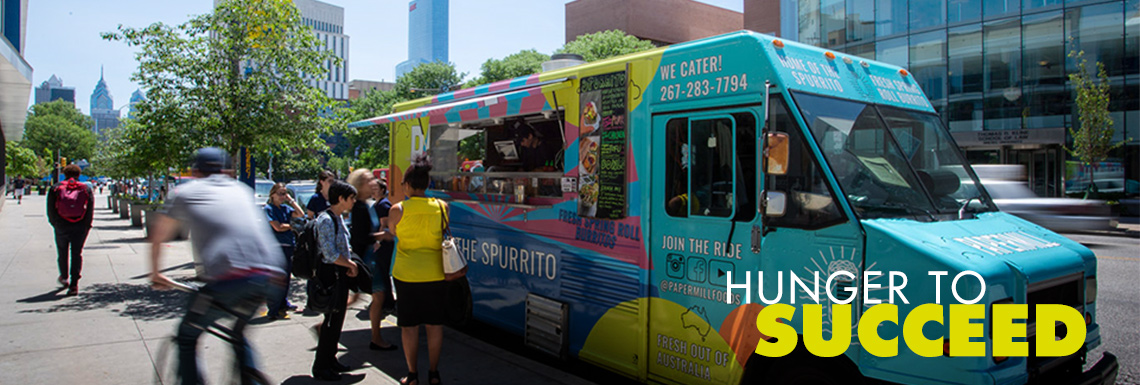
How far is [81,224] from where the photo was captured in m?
8.50

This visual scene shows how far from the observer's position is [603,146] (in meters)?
5.12

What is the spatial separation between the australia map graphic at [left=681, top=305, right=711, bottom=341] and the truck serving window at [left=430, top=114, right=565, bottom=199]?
2.28 metres

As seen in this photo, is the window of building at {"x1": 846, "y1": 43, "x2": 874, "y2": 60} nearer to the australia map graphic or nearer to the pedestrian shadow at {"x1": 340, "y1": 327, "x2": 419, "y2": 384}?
the pedestrian shadow at {"x1": 340, "y1": 327, "x2": 419, "y2": 384}

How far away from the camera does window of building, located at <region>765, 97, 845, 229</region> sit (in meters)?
3.73

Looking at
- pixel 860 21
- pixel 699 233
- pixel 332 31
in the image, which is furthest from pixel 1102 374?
pixel 332 31

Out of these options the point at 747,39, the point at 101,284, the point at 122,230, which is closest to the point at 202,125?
the point at 101,284

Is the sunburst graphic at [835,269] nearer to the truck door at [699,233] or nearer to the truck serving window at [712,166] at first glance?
the truck door at [699,233]

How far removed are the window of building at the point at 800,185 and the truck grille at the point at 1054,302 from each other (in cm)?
109

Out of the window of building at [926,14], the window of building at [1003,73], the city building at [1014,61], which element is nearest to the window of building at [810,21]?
the city building at [1014,61]

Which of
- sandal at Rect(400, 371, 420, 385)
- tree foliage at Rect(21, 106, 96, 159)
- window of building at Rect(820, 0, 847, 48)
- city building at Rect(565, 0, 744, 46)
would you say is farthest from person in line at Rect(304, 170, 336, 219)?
tree foliage at Rect(21, 106, 96, 159)

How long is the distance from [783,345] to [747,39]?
1.88m

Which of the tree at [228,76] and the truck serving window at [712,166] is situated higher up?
the tree at [228,76]

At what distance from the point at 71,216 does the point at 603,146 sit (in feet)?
24.2

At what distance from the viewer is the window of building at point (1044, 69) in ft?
83.1
